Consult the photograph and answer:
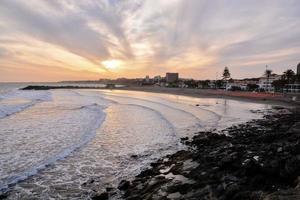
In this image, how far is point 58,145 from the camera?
15.2 metres

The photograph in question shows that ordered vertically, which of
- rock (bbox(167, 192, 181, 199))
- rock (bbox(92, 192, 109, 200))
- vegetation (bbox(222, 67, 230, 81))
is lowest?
rock (bbox(92, 192, 109, 200))

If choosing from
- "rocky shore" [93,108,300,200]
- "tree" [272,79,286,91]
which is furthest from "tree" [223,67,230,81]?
"rocky shore" [93,108,300,200]

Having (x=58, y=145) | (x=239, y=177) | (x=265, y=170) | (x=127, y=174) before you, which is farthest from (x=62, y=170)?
(x=265, y=170)

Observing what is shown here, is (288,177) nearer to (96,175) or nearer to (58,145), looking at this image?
(96,175)

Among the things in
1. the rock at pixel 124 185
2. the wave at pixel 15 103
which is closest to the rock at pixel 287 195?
the rock at pixel 124 185

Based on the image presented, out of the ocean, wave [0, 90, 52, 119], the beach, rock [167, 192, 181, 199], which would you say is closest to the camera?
rock [167, 192, 181, 199]

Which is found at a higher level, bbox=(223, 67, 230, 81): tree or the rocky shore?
bbox=(223, 67, 230, 81): tree

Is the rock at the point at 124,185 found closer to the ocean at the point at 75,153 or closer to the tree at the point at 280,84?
the ocean at the point at 75,153

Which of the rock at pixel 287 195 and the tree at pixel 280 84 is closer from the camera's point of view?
the rock at pixel 287 195

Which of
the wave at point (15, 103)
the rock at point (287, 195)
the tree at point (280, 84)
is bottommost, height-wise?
the wave at point (15, 103)

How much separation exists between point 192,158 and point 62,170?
5.24m

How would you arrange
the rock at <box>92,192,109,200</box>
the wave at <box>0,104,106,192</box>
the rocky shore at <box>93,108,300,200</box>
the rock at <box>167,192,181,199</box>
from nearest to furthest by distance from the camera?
the rocky shore at <box>93,108,300,200</box>
the rock at <box>167,192,181,199</box>
the rock at <box>92,192,109,200</box>
the wave at <box>0,104,106,192</box>

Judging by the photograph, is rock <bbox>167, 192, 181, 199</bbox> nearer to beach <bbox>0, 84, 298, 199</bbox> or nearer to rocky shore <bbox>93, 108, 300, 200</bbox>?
rocky shore <bbox>93, 108, 300, 200</bbox>

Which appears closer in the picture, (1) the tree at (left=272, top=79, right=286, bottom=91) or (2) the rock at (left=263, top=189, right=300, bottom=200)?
(2) the rock at (left=263, top=189, right=300, bottom=200)
